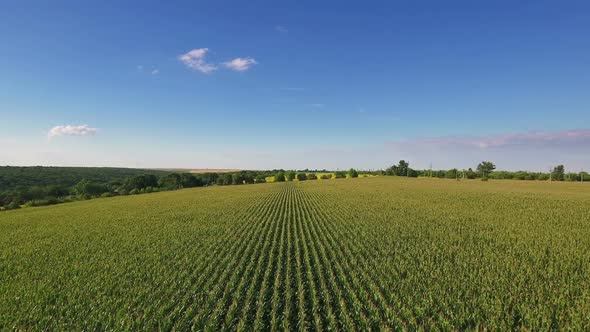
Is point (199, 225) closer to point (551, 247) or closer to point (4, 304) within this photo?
point (4, 304)

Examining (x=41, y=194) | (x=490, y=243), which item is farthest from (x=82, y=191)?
(x=490, y=243)

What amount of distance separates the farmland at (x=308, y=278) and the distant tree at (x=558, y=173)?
107904 mm

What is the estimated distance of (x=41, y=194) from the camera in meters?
79.5

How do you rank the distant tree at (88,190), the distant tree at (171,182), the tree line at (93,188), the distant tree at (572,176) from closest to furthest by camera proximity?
the tree line at (93,188) < the distant tree at (88,190) < the distant tree at (572,176) < the distant tree at (171,182)

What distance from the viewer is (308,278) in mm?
12367

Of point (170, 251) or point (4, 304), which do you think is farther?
point (170, 251)

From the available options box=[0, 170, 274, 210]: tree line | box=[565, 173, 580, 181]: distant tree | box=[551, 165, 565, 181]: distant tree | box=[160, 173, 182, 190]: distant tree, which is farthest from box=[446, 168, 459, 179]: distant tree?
box=[160, 173, 182, 190]: distant tree

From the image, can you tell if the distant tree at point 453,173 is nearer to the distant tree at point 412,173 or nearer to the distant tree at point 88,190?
the distant tree at point 412,173

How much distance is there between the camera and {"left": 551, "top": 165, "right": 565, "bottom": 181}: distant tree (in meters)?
103

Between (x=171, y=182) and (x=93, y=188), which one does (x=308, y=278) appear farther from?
(x=171, y=182)

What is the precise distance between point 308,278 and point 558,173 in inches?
5438

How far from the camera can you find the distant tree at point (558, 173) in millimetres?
102625

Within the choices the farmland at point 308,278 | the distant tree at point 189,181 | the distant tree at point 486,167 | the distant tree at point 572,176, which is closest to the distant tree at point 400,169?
the distant tree at point 486,167

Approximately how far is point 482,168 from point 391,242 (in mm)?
166092
